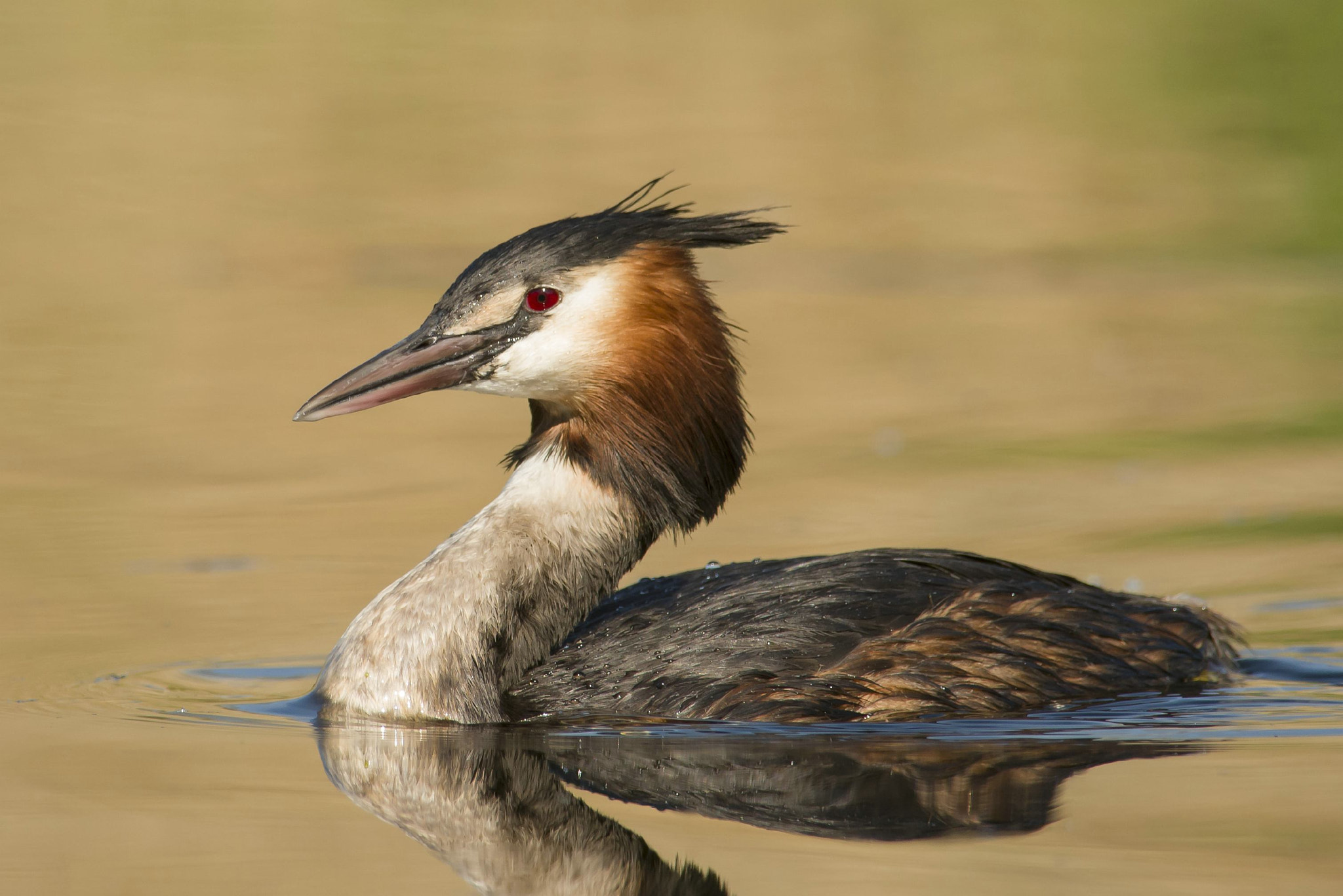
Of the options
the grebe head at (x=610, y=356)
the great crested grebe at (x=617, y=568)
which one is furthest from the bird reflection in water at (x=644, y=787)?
the grebe head at (x=610, y=356)

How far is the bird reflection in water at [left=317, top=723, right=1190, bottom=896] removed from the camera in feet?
17.8

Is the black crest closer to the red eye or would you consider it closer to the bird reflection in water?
the red eye

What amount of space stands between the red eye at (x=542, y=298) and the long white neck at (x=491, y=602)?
0.56 meters

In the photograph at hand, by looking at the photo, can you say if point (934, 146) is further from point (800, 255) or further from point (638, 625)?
point (638, 625)

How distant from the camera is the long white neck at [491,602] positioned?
695cm

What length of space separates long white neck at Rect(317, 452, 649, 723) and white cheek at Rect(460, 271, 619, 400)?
0.31 metres

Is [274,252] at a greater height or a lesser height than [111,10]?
lesser

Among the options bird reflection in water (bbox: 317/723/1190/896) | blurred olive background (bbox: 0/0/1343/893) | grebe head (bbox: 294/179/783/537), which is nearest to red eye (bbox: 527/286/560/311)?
grebe head (bbox: 294/179/783/537)

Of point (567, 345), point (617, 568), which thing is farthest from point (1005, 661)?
point (567, 345)

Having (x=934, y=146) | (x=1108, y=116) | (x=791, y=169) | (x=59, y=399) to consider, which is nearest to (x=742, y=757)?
(x=59, y=399)

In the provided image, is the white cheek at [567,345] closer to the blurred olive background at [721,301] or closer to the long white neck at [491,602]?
the long white neck at [491,602]

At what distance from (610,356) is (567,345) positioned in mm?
163

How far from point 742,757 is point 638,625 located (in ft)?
3.19

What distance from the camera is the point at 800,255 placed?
1736 cm
